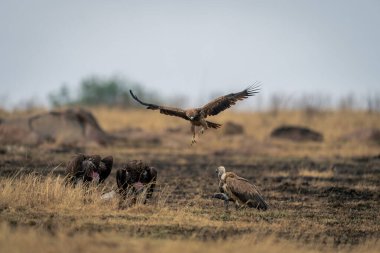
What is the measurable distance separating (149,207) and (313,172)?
869 centimetres

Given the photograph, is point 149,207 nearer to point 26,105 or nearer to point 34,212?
point 34,212

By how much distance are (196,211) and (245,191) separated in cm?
83

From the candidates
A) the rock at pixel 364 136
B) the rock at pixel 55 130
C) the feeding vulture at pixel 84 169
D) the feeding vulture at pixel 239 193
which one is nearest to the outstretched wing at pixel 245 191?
the feeding vulture at pixel 239 193

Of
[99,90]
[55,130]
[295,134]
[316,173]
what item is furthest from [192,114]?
[99,90]

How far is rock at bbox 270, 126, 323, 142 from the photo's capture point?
29922mm

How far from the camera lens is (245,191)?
11398mm

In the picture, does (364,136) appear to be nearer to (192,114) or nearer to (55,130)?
(55,130)

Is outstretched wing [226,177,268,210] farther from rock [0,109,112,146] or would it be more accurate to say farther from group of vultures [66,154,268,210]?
rock [0,109,112,146]

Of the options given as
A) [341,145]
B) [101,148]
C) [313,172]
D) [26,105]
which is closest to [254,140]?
[341,145]

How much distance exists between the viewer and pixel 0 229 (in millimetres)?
8359

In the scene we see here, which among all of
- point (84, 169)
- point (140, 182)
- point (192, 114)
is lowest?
point (140, 182)

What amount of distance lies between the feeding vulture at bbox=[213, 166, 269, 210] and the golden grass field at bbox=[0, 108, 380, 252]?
17cm

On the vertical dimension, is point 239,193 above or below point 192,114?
below

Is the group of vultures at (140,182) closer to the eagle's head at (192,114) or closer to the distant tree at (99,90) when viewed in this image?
the eagle's head at (192,114)
